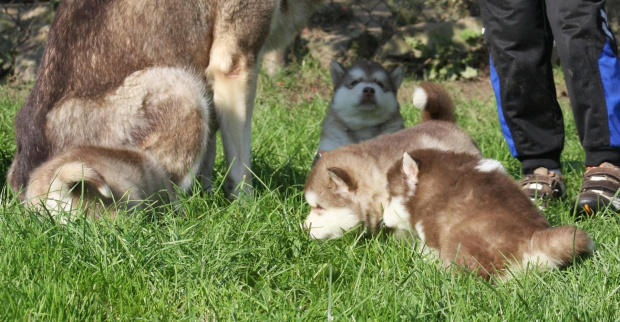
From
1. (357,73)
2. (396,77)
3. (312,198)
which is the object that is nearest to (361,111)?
(357,73)

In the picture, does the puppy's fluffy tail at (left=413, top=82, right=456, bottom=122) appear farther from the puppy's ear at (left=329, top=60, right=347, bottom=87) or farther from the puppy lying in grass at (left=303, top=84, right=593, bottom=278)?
the puppy's ear at (left=329, top=60, right=347, bottom=87)

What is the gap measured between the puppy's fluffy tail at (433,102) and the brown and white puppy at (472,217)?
107 cm

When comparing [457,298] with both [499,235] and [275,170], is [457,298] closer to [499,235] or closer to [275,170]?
[499,235]

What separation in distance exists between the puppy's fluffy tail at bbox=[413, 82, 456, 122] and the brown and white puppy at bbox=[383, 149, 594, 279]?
1074 mm

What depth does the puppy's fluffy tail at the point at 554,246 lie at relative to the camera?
2.98 meters

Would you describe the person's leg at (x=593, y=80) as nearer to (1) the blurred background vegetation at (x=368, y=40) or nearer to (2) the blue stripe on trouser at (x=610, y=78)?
Answer: (2) the blue stripe on trouser at (x=610, y=78)

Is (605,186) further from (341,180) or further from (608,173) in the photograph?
(341,180)

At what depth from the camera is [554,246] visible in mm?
2982

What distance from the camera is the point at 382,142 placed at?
4.01 metres

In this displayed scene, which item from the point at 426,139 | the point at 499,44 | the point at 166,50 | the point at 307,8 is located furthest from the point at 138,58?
the point at 499,44

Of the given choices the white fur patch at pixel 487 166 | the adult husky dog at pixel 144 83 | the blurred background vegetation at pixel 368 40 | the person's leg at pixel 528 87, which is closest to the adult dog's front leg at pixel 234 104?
the adult husky dog at pixel 144 83

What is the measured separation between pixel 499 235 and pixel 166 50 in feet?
6.89

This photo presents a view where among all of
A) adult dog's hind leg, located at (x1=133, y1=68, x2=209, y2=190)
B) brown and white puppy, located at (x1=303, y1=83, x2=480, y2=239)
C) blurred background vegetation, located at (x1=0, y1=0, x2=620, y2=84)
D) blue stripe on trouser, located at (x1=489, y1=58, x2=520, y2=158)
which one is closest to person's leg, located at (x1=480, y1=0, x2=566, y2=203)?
blue stripe on trouser, located at (x1=489, y1=58, x2=520, y2=158)

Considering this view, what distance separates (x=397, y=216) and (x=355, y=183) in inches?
13.0
